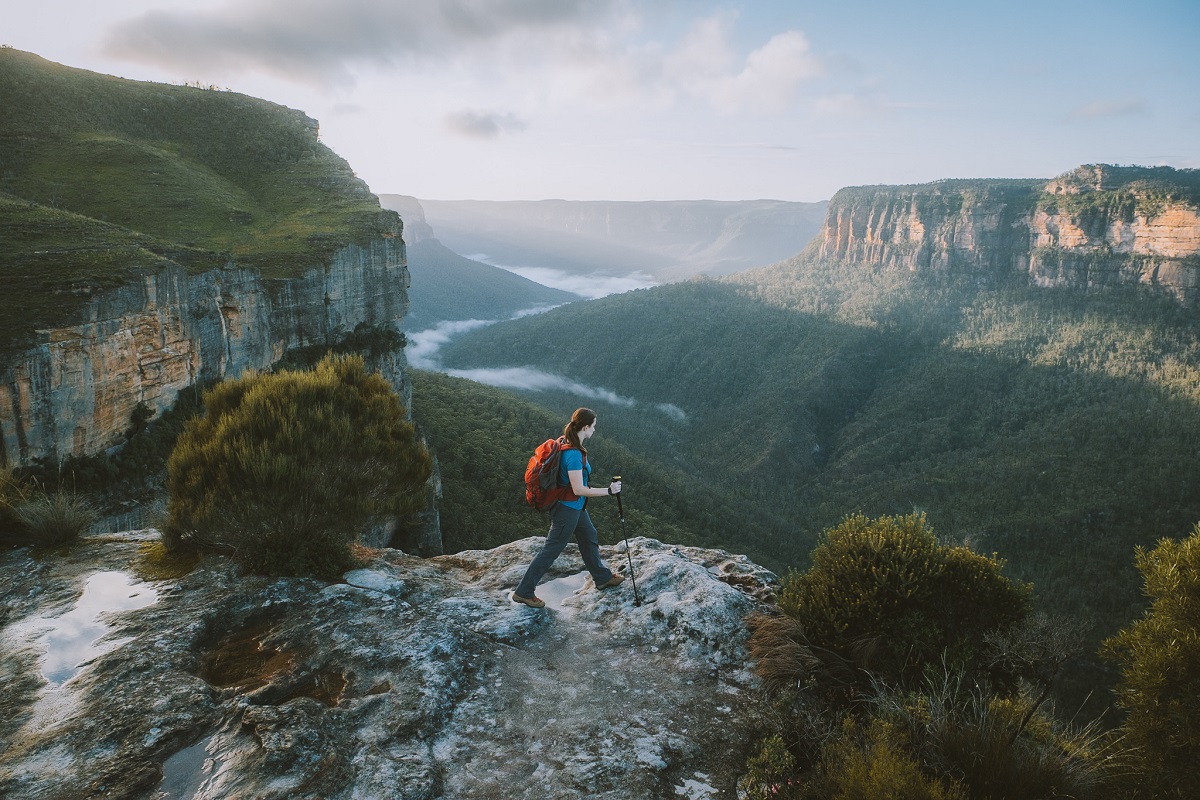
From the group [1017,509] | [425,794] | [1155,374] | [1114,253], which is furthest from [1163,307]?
[425,794]

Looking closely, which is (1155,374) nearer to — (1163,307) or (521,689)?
(1163,307)

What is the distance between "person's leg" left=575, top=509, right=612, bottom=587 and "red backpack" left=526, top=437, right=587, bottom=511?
51cm

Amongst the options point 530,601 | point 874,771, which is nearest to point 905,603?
point 874,771

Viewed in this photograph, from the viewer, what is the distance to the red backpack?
6711 mm

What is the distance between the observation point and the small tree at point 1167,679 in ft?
14.6

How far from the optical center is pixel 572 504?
6816 millimetres

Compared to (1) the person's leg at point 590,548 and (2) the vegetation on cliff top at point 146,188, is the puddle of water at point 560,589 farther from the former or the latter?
(2) the vegetation on cliff top at point 146,188

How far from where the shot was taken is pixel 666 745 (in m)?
4.86

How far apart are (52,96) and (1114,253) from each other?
371 feet

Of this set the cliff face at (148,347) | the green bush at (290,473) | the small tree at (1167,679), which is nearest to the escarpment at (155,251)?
the cliff face at (148,347)

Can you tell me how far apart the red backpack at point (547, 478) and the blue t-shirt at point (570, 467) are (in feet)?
0.12

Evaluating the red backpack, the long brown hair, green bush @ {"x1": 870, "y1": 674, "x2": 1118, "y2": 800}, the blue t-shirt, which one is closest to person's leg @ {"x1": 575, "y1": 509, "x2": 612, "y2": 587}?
the blue t-shirt

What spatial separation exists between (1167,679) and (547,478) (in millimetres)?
5579

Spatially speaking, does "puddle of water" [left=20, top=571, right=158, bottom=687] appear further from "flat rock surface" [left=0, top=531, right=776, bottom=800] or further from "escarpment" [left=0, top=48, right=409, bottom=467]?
"escarpment" [left=0, top=48, right=409, bottom=467]
